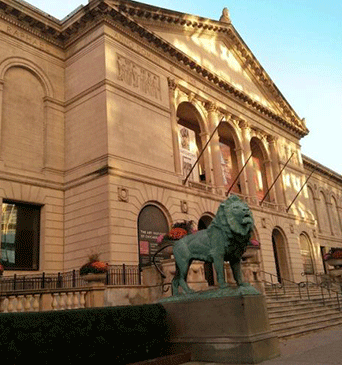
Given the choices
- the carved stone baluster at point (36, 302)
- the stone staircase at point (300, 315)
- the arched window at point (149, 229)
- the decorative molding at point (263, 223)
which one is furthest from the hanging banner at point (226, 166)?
the carved stone baluster at point (36, 302)

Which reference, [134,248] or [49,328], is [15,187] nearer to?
[134,248]

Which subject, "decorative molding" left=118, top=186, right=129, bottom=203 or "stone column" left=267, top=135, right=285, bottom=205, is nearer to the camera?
"decorative molding" left=118, top=186, right=129, bottom=203

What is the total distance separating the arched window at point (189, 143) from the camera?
26.5m

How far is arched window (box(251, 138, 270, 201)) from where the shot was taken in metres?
34.8

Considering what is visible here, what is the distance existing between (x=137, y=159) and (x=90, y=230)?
4654 millimetres

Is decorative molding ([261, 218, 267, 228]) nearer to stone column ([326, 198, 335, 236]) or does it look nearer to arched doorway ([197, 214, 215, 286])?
arched doorway ([197, 214, 215, 286])

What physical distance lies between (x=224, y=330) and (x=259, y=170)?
28.5 m

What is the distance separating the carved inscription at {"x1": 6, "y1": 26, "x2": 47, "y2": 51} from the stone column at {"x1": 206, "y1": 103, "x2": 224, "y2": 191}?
39.8ft

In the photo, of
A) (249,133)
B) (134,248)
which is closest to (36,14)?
(134,248)

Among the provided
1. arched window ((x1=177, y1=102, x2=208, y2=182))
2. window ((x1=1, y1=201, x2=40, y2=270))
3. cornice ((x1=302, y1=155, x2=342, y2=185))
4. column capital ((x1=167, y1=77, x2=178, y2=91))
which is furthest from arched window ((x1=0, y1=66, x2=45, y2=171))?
cornice ((x1=302, y1=155, x2=342, y2=185))

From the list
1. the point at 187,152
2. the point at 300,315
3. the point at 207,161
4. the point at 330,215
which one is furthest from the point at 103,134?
the point at 330,215

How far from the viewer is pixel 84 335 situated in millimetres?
7672

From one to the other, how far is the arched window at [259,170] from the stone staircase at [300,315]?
1442 centimetres

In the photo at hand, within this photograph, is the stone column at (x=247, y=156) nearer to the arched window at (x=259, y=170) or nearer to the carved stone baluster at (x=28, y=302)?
the arched window at (x=259, y=170)
